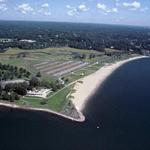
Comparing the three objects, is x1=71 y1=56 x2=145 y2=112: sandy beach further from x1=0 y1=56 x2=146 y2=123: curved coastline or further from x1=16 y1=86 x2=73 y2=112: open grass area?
x1=16 y1=86 x2=73 y2=112: open grass area

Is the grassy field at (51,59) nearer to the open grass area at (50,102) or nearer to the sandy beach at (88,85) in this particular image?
the open grass area at (50,102)

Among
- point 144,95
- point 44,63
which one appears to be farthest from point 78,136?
point 44,63

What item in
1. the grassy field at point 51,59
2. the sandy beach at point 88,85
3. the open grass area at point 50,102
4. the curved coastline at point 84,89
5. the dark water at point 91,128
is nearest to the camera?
the dark water at point 91,128

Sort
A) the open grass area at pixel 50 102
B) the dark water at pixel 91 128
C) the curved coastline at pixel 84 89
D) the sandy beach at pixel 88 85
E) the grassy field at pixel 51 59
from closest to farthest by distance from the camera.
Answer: the dark water at pixel 91 128 → the curved coastline at pixel 84 89 → the open grass area at pixel 50 102 → the grassy field at pixel 51 59 → the sandy beach at pixel 88 85

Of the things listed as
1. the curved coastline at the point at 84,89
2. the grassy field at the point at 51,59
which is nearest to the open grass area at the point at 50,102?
the grassy field at the point at 51,59

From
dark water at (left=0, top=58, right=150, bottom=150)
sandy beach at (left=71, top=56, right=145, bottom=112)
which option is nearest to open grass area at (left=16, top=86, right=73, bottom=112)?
sandy beach at (left=71, top=56, right=145, bottom=112)

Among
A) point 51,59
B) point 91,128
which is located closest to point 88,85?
point 91,128
